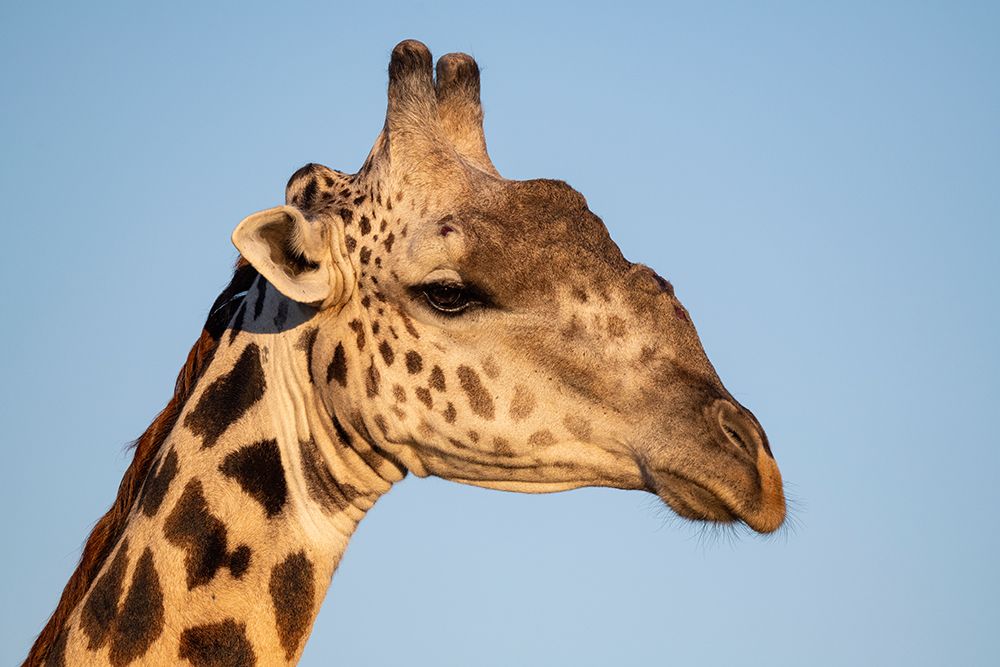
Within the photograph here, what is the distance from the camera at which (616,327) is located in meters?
7.64

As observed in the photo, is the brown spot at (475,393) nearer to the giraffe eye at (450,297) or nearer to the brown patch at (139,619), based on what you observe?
the giraffe eye at (450,297)

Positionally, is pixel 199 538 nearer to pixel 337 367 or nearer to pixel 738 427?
pixel 337 367

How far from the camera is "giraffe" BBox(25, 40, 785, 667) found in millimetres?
7445

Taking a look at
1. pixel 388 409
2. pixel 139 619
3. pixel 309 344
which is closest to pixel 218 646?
pixel 139 619

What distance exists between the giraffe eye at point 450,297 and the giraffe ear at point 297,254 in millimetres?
632

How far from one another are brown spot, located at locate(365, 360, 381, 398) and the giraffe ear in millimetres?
523

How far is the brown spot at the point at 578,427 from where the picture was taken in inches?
304

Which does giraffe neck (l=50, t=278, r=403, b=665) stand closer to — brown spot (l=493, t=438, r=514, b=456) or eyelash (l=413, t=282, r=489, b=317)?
brown spot (l=493, t=438, r=514, b=456)

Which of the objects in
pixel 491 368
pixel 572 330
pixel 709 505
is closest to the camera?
pixel 709 505

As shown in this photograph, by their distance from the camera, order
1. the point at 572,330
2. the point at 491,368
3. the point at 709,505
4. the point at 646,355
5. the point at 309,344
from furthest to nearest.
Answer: the point at 309,344 → the point at 491,368 → the point at 572,330 → the point at 646,355 → the point at 709,505

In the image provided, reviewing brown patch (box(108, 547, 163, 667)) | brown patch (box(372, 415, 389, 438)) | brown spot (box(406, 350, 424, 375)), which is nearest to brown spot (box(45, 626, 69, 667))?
brown patch (box(108, 547, 163, 667))

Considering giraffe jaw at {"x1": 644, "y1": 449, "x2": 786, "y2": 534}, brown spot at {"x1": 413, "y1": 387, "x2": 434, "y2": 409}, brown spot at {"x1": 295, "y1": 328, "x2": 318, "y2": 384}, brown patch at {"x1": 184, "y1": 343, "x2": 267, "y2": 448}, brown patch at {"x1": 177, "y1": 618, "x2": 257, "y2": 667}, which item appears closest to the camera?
giraffe jaw at {"x1": 644, "y1": 449, "x2": 786, "y2": 534}

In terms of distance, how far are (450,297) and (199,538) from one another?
2029 mm

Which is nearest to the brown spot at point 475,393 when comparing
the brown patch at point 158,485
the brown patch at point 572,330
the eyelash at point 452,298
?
the eyelash at point 452,298
